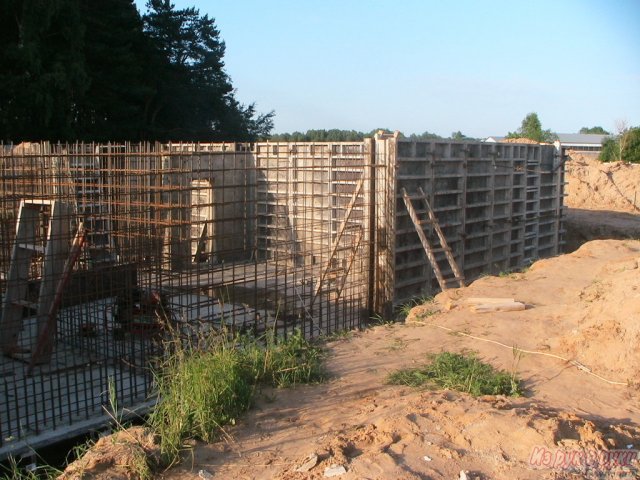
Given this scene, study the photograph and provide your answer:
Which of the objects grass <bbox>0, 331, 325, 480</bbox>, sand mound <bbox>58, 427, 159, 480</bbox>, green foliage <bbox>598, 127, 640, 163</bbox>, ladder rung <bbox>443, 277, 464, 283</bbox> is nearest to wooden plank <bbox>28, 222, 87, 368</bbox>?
grass <bbox>0, 331, 325, 480</bbox>

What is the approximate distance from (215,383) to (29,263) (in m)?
3.82

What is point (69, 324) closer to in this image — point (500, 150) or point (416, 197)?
point (416, 197)

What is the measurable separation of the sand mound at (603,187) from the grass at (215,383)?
25.4 meters

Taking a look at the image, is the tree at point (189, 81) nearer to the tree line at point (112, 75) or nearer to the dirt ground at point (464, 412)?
the tree line at point (112, 75)

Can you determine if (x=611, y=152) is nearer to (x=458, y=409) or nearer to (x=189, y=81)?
(x=189, y=81)

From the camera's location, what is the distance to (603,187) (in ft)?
97.3

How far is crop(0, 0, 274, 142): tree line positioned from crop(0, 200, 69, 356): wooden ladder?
17124mm

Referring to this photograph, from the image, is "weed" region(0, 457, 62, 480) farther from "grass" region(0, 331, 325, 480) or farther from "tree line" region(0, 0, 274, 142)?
"tree line" region(0, 0, 274, 142)

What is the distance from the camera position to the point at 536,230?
16.7m

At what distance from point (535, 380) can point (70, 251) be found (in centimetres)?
514

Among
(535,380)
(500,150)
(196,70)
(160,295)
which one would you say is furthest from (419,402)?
(196,70)

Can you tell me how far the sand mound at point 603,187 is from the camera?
29.1 metres

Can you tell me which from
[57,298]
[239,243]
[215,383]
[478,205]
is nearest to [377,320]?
[478,205]

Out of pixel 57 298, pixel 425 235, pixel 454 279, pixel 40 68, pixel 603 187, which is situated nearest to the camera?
pixel 57 298
